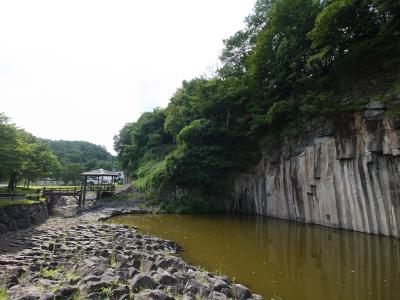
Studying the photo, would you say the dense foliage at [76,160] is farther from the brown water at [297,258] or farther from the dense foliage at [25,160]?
the brown water at [297,258]

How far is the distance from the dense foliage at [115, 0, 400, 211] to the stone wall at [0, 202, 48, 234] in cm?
1179

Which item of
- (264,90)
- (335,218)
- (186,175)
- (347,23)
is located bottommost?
(335,218)

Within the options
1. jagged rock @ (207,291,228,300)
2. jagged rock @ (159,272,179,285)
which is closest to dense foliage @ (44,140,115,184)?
jagged rock @ (159,272,179,285)

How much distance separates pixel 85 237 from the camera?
15.1 metres

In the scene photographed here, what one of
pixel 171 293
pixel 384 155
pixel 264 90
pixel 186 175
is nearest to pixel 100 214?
pixel 186 175

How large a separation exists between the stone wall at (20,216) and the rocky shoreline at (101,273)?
10.1 ft

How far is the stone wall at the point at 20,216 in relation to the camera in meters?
17.2

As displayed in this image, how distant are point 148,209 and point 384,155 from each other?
21.4 metres

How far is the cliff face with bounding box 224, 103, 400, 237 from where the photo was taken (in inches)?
622

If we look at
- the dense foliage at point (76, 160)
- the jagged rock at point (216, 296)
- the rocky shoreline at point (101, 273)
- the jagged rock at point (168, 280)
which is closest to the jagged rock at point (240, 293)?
the rocky shoreline at point (101, 273)

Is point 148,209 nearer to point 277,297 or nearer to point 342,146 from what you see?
point 342,146

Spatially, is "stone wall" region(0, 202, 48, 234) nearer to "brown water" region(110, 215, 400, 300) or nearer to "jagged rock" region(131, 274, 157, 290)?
"brown water" region(110, 215, 400, 300)

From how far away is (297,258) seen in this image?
12797 millimetres

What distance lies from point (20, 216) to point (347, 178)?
20.3 meters
